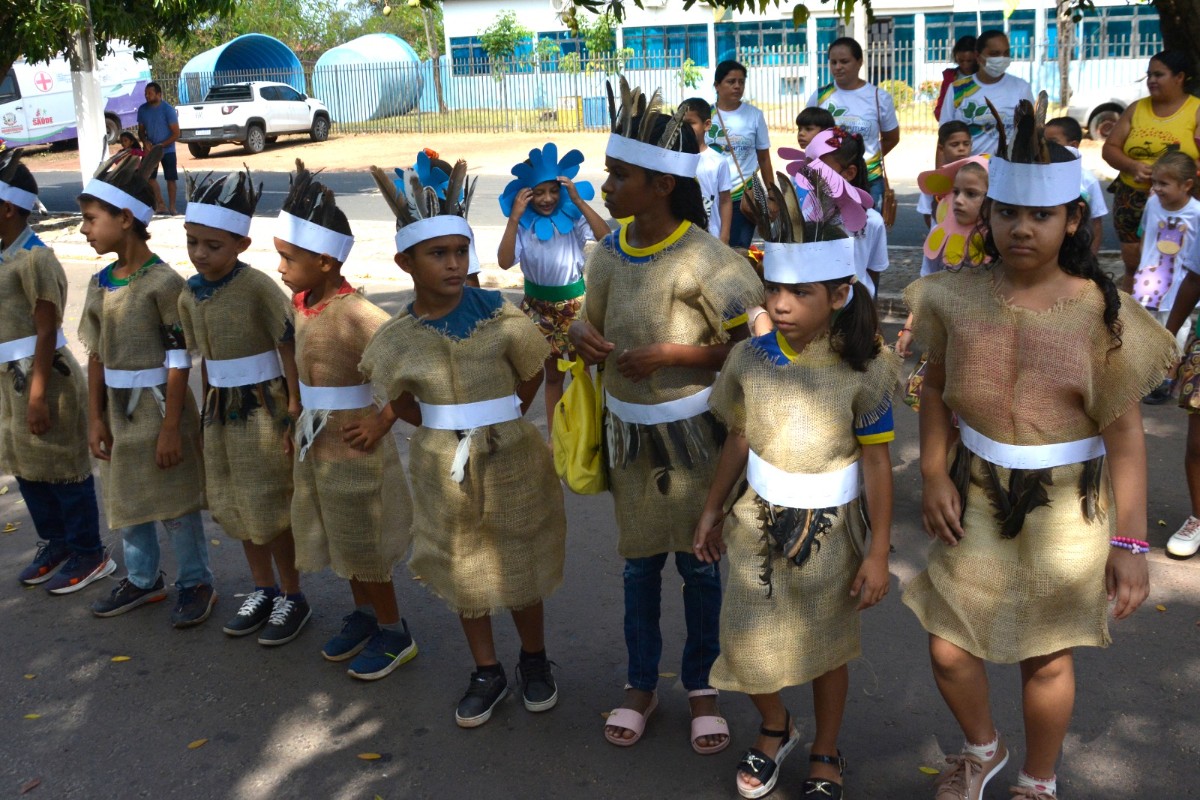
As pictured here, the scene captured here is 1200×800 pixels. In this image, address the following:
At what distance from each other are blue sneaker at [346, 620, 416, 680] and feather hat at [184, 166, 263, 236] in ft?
5.46

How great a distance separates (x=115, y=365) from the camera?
185 inches

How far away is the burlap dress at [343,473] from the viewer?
13.7ft

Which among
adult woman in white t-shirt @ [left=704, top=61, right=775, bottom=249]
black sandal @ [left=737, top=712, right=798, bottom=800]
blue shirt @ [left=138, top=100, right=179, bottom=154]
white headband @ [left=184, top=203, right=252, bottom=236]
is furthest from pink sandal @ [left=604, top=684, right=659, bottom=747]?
blue shirt @ [left=138, top=100, right=179, bottom=154]

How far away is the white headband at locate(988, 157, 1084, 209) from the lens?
2871mm

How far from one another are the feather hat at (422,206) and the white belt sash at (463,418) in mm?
551

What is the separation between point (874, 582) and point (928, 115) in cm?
2580

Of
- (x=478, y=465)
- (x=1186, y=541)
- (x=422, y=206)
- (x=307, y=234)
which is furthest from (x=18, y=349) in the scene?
(x=1186, y=541)

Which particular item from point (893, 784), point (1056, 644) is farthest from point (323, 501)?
point (1056, 644)

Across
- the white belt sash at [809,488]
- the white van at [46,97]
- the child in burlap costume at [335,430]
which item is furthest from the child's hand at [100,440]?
the white van at [46,97]

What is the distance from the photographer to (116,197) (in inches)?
182

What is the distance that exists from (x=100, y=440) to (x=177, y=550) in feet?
1.82

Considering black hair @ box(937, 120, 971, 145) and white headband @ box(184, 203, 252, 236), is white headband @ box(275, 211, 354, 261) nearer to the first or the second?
white headband @ box(184, 203, 252, 236)

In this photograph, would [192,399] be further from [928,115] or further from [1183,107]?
[928,115]

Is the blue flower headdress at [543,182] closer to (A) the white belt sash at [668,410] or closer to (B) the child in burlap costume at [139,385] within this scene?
(B) the child in burlap costume at [139,385]
